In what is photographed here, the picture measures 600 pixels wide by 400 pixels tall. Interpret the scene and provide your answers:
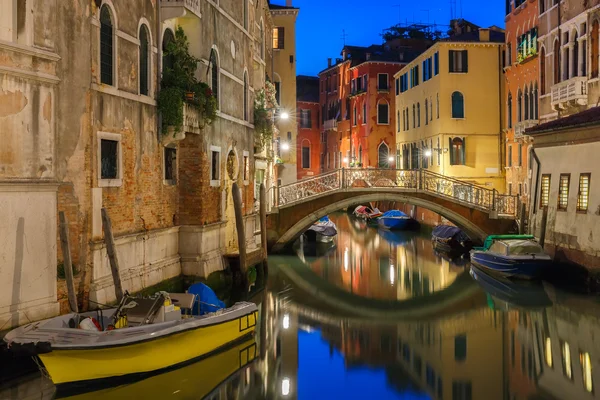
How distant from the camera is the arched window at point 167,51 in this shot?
1283 cm

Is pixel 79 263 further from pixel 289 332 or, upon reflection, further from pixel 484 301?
pixel 484 301

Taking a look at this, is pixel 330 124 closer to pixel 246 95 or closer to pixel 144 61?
pixel 246 95

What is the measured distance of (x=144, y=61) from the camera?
11945 mm

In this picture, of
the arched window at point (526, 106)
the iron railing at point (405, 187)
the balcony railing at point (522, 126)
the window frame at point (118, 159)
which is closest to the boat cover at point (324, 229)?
the iron railing at point (405, 187)

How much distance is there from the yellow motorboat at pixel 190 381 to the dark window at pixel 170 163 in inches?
155

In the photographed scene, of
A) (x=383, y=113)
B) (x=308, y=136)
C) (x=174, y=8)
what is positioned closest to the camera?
(x=174, y=8)

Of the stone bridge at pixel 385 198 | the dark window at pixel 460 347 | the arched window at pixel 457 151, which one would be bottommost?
the dark window at pixel 460 347

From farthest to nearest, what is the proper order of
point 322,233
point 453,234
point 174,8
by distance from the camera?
1. point 322,233
2. point 453,234
3. point 174,8

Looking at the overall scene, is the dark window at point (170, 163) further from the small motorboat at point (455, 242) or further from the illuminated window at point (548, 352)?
the small motorboat at point (455, 242)

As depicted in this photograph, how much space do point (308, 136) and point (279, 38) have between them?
20.1m

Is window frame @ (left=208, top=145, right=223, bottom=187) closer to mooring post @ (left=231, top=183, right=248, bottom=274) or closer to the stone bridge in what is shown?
mooring post @ (left=231, top=183, right=248, bottom=274)

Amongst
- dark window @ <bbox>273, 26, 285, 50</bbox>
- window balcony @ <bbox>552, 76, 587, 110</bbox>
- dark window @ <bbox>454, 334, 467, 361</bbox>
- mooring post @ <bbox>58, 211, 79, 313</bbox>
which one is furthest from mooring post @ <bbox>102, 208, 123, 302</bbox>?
dark window @ <bbox>273, 26, 285, 50</bbox>

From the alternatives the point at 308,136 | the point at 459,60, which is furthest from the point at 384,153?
the point at 459,60

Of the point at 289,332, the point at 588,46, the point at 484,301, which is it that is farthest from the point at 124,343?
the point at 588,46
